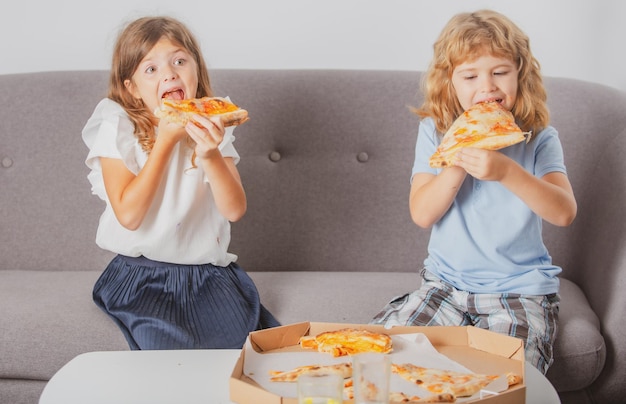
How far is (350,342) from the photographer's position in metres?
1.46

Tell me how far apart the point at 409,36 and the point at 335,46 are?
261mm

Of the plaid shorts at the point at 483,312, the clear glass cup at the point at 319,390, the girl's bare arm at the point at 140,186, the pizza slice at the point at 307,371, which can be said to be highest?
the girl's bare arm at the point at 140,186

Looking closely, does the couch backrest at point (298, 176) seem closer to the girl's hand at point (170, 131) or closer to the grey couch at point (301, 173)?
the grey couch at point (301, 173)

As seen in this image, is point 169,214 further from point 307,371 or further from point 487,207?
point 307,371

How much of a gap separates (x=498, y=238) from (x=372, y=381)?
967 mm

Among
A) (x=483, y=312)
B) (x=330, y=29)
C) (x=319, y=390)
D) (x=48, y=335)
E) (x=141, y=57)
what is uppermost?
(x=330, y=29)

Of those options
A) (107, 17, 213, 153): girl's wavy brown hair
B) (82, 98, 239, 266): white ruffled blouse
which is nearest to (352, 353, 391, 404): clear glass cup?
(82, 98, 239, 266): white ruffled blouse

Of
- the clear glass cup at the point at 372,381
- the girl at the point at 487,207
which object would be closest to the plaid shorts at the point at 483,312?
the girl at the point at 487,207

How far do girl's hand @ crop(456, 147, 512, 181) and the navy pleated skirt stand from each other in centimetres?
67

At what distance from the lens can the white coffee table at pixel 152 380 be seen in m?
1.34

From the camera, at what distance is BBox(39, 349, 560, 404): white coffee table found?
4.40 feet

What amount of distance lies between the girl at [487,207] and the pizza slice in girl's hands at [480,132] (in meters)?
0.06

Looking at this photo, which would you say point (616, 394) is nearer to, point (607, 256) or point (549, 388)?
point (607, 256)

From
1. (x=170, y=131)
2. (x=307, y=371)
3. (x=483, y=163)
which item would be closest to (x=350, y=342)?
(x=307, y=371)
